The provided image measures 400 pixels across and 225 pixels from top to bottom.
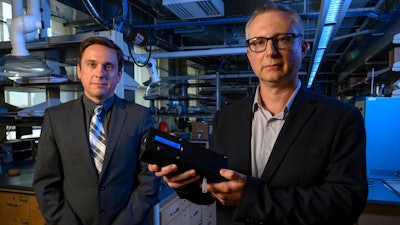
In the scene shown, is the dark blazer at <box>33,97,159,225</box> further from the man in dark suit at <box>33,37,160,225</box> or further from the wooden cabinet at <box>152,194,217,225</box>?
the wooden cabinet at <box>152,194,217,225</box>

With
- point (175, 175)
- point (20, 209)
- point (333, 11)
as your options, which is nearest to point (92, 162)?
point (175, 175)

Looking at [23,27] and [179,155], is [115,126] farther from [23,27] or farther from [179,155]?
[23,27]

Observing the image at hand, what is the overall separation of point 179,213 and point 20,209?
4.29 feet

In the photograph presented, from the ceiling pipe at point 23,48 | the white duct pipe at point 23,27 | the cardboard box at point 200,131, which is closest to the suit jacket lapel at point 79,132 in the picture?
the ceiling pipe at point 23,48

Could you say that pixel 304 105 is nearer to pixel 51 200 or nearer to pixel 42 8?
pixel 51 200

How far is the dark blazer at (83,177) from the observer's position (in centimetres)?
141

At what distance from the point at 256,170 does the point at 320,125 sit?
0.27 m

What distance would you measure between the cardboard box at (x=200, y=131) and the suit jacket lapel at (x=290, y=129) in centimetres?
366

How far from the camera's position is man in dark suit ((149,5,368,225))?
31.4 inches

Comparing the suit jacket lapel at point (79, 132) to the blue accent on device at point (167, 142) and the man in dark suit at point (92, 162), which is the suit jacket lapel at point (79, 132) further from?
the blue accent on device at point (167, 142)

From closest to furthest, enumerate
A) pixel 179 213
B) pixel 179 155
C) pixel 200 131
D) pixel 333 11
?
pixel 179 155
pixel 333 11
pixel 179 213
pixel 200 131

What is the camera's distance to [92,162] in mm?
1422

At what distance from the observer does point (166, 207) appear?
7.42 ft

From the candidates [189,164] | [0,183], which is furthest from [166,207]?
[189,164]
